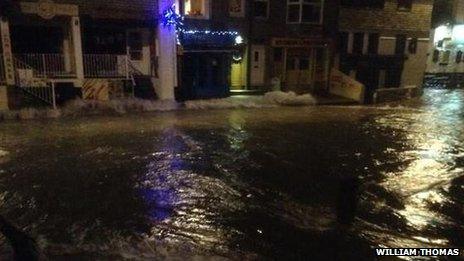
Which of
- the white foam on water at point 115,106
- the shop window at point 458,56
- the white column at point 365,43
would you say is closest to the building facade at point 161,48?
the white foam on water at point 115,106

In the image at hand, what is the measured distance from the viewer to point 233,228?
7250 mm

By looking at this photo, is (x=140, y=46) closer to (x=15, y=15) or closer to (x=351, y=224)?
(x=15, y=15)

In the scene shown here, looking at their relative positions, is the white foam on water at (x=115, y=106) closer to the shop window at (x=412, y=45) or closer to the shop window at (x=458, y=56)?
the shop window at (x=412, y=45)

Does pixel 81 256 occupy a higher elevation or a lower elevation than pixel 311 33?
lower

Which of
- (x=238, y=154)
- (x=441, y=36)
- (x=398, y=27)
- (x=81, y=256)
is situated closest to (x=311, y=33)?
(x=398, y=27)

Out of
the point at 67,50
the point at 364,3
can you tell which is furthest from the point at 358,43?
the point at 67,50

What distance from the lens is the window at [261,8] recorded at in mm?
25453

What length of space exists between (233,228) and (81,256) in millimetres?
2481

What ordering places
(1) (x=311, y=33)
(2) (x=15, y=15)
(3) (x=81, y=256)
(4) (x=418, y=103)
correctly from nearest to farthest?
(3) (x=81, y=256)
(2) (x=15, y=15)
(4) (x=418, y=103)
(1) (x=311, y=33)

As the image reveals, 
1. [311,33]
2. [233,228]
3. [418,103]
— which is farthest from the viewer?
[311,33]

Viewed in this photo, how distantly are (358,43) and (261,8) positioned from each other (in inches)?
314

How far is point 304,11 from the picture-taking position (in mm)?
26875

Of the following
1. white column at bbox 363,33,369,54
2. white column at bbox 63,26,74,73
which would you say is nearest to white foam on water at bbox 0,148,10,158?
white column at bbox 63,26,74,73

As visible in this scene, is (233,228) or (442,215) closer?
(233,228)
